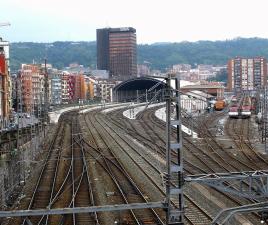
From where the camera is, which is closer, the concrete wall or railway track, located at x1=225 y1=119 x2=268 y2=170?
the concrete wall

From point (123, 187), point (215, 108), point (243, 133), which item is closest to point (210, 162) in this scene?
point (123, 187)

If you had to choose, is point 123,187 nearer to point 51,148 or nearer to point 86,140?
point 51,148

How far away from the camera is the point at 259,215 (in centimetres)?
1639

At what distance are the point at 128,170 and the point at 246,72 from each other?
4477 inches

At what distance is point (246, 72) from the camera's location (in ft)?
445

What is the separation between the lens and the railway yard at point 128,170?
1677cm

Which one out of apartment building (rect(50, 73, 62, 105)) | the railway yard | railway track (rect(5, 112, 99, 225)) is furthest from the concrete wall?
apartment building (rect(50, 73, 62, 105))

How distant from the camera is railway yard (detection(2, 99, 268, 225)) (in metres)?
16.8

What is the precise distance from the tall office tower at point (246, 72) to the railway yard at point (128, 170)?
285ft

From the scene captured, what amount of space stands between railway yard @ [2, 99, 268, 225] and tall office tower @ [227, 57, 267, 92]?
8696 centimetres

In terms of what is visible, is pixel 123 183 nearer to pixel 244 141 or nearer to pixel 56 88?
pixel 244 141

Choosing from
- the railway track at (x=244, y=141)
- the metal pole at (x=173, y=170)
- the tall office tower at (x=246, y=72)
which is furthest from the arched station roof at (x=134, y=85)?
the metal pole at (x=173, y=170)

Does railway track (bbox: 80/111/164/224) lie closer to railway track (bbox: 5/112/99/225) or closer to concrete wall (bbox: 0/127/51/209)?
railway track (bbox: 5/112/99/225)

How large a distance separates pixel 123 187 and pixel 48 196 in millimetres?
3046
